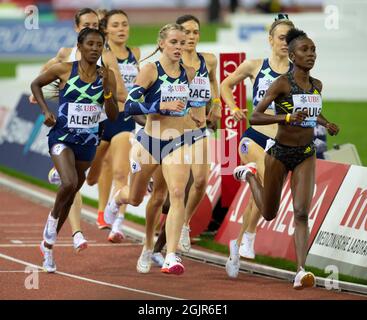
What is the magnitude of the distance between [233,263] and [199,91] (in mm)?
2089

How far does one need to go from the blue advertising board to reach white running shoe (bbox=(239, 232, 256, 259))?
24.0 ft

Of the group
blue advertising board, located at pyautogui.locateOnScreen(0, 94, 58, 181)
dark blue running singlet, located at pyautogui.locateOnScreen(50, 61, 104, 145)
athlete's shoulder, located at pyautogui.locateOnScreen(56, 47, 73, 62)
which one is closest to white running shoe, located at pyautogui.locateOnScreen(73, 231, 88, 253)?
dark blue running singlet, located at pyautogui.locateOnScreen(50, 61, 104, 145)

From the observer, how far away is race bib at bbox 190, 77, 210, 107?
14.1 meters

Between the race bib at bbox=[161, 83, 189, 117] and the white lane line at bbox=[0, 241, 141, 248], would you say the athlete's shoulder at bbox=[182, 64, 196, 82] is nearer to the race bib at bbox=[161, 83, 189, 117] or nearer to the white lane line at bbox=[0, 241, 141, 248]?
the race bib at bbox=[161, 83, 189, 117]

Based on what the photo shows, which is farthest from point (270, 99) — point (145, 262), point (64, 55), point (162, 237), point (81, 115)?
point (64, 55)

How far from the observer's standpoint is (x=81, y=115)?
12.8 metres

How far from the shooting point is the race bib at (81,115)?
1277 centimetres

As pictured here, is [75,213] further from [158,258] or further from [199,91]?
[199,91]

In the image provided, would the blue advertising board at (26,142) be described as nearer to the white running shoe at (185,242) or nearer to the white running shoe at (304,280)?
the white running shoe at (185,242)

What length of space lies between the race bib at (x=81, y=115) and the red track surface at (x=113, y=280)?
1.53 metres
